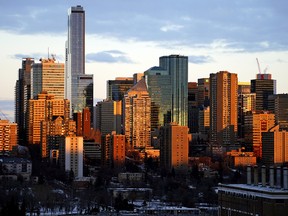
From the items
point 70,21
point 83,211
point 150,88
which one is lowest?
point 83,211

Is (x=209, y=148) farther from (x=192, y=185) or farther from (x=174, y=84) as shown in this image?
(x=192, y=185)

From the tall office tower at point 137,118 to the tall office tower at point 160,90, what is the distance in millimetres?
5556

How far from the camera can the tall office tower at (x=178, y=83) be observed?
114188 mm

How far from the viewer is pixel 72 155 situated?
79.4 m

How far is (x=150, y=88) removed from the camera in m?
114

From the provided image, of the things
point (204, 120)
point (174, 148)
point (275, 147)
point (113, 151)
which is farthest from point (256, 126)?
point (113, 151)

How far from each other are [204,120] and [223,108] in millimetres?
7759

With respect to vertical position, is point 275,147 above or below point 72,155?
above

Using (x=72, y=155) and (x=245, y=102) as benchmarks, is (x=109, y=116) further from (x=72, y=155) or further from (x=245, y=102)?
(x=72, y=155)

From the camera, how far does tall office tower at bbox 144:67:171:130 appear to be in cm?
11406

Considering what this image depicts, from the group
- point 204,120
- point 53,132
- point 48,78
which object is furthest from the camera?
point 204,120

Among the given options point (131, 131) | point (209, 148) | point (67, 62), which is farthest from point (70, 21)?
point (209, 148)

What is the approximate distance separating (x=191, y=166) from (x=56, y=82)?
93.0ft

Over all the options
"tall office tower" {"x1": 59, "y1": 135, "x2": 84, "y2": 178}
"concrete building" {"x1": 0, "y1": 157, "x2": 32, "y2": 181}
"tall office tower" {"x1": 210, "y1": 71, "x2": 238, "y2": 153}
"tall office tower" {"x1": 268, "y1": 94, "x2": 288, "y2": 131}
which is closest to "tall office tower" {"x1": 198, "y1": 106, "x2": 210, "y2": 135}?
"tall office tower" {"x1": 210, "y1": 71, "x2": 238, "y2": 153}
